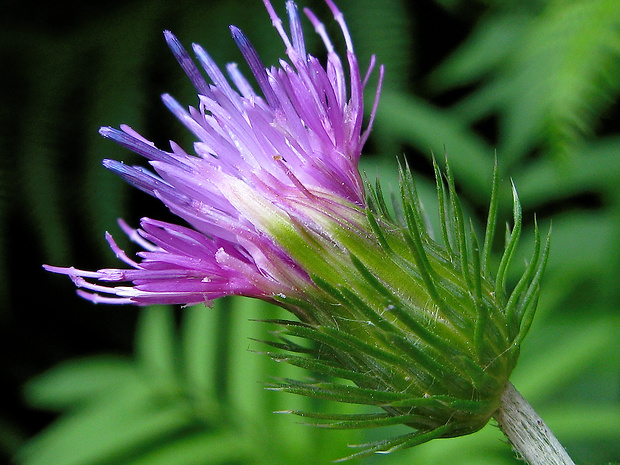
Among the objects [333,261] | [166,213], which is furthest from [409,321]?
[166,213]

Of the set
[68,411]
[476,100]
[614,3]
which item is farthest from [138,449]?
[614,3]

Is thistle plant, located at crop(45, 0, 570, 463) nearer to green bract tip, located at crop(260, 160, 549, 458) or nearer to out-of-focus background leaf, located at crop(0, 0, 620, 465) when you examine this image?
green bract tip, located at crop(260, 160, 549, 458)

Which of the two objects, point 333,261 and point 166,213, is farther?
point 166,213

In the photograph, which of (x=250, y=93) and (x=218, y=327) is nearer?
(x=250, y=93)

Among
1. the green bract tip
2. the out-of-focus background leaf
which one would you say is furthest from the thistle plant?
the out-of-focus background leaf

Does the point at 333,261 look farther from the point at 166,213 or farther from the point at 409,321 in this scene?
the point at 166,213

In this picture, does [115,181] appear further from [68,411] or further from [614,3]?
[614,3]
